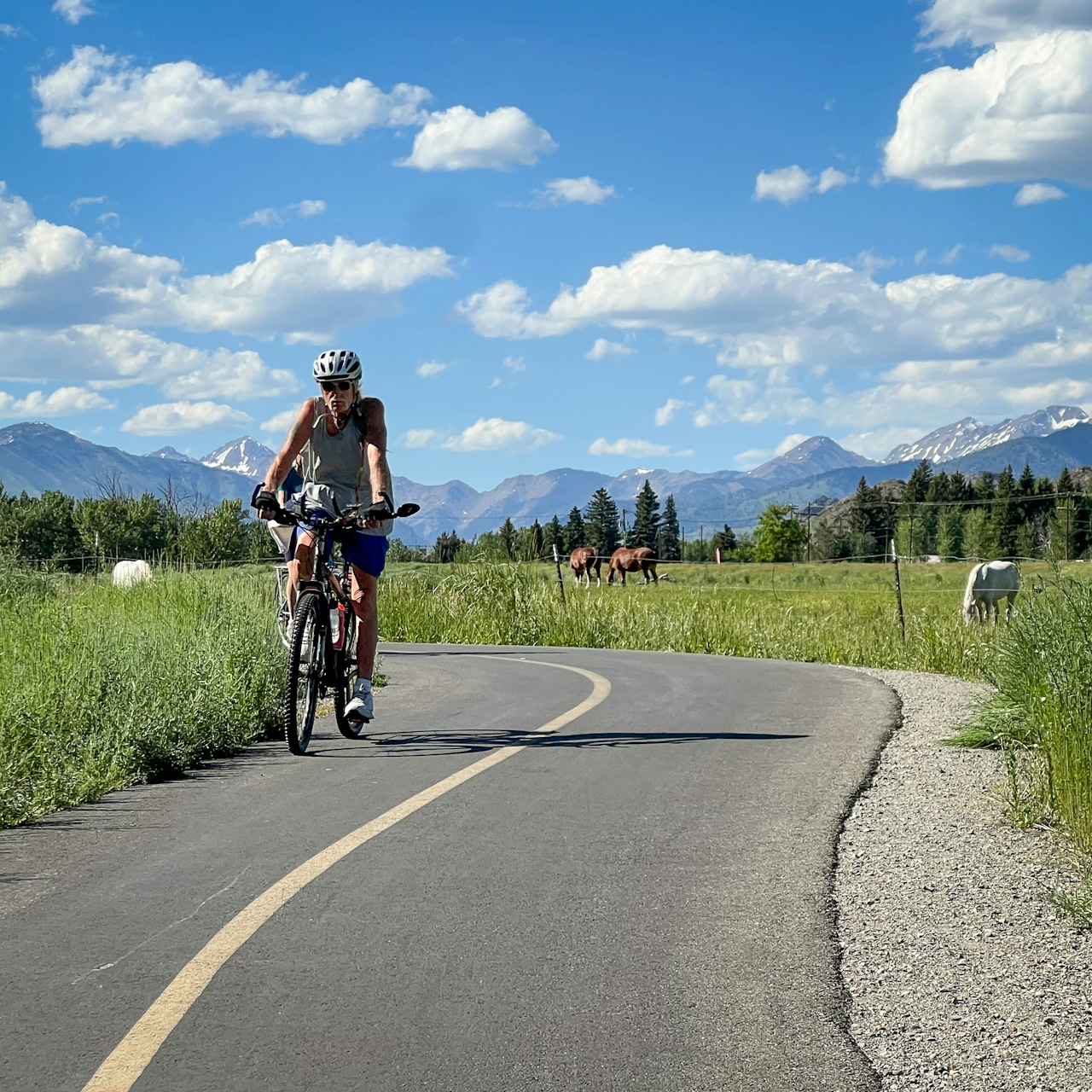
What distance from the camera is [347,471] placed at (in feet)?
29.8

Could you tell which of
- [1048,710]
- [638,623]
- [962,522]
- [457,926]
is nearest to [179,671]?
[457,926]

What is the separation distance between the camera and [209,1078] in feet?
11.5

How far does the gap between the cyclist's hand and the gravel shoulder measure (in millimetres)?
4240

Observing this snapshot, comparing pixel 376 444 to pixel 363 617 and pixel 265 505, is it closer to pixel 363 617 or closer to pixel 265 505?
pixel 265 505

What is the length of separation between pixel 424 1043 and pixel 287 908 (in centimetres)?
145

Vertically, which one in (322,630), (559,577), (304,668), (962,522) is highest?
(962,522)

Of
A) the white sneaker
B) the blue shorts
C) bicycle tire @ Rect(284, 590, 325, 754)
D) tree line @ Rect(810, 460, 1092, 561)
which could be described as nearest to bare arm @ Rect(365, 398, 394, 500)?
the blue shorts

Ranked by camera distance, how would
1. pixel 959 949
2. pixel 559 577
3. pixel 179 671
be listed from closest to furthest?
pixel 959 949 → pixel 179 671 → pixel 559 577

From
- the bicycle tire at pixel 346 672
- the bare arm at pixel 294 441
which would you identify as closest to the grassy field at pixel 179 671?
the bicycle tire at pixel 346 672

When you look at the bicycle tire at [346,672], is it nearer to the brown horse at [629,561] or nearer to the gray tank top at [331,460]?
the gray tank top at [331,460]

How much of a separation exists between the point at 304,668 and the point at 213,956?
4.18 m

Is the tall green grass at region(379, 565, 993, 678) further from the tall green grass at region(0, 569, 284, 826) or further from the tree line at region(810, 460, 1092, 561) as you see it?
the tree line at region(810, 460, 1092, 561)

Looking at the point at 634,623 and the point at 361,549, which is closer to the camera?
the point at 361,549

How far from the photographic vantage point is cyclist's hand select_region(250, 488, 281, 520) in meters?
8.62
